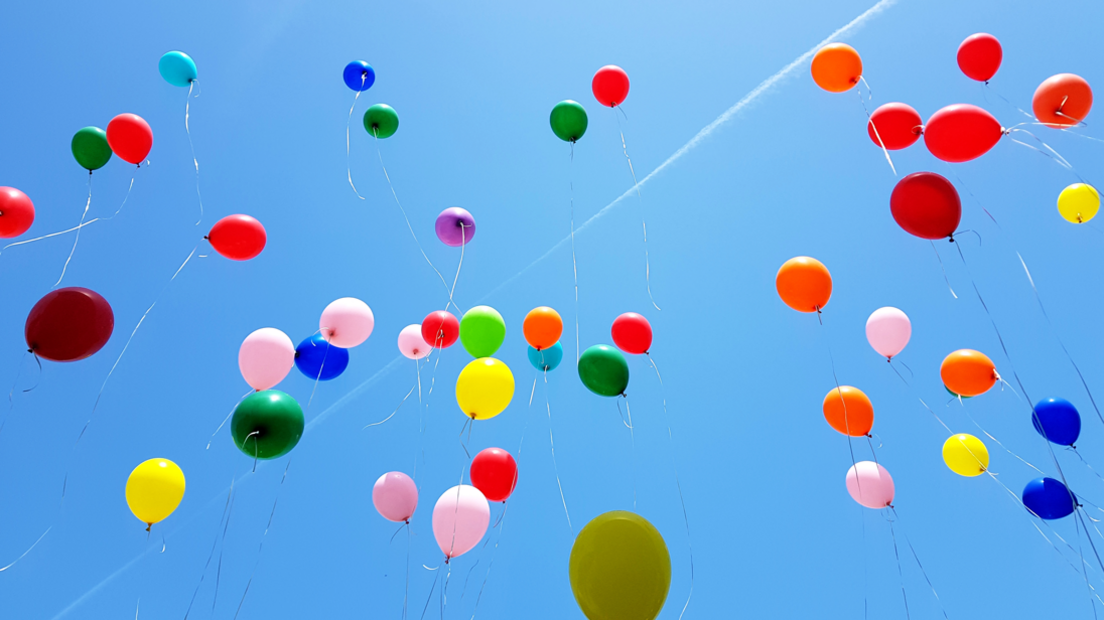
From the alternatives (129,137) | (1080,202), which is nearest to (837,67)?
(1080,202)

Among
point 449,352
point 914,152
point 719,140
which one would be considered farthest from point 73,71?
point 914,152

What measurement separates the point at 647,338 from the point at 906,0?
4202 millimetres

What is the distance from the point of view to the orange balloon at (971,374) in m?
3.93

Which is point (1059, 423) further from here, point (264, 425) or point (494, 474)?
point (264, 425)

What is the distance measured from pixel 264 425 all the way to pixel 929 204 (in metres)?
3.76

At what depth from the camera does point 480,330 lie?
374cm

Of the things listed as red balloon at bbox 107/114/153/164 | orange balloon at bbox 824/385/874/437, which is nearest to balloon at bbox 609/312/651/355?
orange balloon at bbox 824/385/874/437

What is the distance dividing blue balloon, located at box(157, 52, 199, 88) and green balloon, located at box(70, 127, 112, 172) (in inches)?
24.1

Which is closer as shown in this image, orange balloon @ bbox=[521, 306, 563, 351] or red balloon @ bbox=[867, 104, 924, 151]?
red balloon @ bbox=[867, 104, 924, 151]

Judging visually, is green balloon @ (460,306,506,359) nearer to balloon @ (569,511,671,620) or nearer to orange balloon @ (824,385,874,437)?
balloon @ (569,511,671,620)

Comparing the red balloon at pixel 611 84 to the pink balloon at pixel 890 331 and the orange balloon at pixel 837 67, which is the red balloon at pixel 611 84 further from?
the pink balloon at pixel 890 331

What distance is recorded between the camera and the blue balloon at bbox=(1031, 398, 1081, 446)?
3928 millimetres

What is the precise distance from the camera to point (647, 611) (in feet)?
8.43

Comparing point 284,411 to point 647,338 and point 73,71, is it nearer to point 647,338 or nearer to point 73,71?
point 647,338
